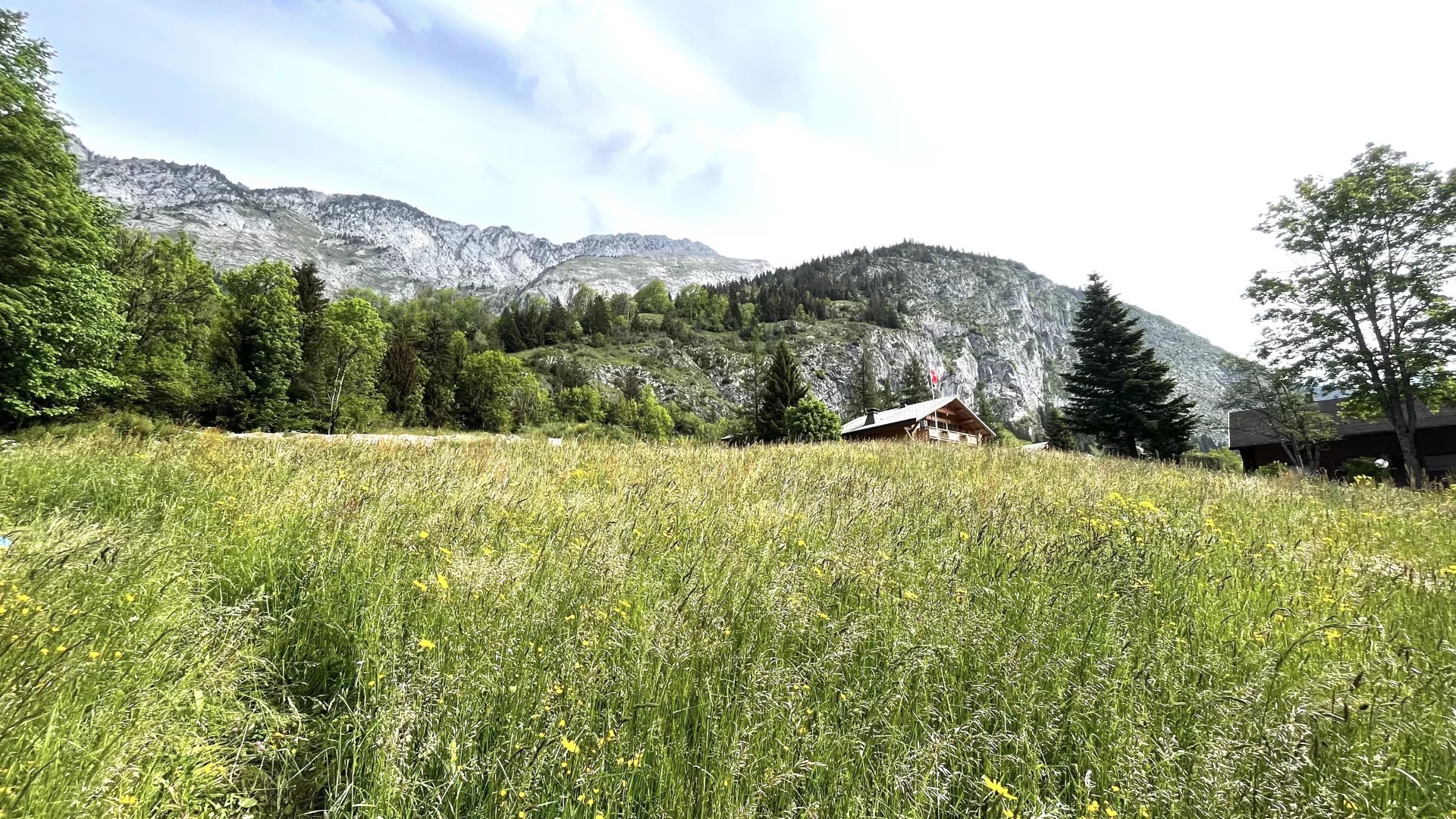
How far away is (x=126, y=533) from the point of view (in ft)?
11.1

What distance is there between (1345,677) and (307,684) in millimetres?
4803

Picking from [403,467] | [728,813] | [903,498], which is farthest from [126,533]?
[903,498]

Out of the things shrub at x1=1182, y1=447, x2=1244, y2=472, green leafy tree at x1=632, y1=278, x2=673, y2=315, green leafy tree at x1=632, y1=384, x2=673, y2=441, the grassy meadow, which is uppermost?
green leafy tree at x1=632, y1=278, x2=673, y2=315

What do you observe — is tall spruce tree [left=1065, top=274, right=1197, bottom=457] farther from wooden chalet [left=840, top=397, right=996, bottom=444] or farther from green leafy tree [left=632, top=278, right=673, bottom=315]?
green leafy tree [left=632, top=278, right=673, bottom=315]

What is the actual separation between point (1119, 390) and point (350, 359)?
59.1 meters

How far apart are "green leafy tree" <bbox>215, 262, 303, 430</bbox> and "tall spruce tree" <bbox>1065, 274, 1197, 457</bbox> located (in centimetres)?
5391

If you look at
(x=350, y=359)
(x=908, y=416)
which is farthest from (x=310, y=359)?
(x=908, y=416)

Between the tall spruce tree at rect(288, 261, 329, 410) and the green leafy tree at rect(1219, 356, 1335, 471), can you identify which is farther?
the tall spruce tree at rect(288, 261, 329, 410)

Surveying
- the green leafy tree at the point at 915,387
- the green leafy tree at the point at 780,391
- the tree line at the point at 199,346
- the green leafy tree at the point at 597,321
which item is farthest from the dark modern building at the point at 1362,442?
the green leafy tree at the point at 597,321

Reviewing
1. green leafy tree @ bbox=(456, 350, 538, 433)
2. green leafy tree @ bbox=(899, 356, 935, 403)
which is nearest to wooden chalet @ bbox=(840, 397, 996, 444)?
green leafy tree @ bbox=(899, 356, 935, 403)

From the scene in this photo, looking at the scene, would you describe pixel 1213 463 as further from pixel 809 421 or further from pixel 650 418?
pixel 650 418

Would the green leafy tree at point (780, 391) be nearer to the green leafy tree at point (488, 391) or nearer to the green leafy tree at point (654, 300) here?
the green leafy tree at point (488, 391)

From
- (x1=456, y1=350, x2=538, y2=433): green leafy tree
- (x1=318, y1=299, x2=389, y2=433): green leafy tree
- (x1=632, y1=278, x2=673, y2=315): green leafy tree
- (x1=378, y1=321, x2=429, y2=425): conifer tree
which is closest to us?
(x1=318, y1=299, x2=389, y2=433): green leafy tree

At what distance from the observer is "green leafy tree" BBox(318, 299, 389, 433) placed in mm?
40719
